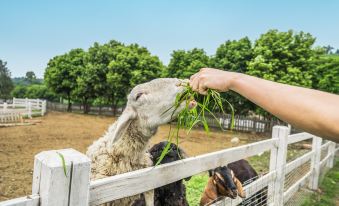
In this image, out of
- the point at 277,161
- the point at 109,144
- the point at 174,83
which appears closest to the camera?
the point at 174,83

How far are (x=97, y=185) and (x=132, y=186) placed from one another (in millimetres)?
275

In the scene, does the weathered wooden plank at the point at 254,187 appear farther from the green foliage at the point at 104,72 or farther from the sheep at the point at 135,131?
Answer: the green foliage at the point at 104,72

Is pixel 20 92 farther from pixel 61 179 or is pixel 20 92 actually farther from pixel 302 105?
pixel 302 105

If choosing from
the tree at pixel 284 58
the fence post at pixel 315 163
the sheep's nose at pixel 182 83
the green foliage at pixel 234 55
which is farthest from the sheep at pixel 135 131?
the green foliage at pixel 234 55

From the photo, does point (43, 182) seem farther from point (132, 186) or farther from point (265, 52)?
point (265, 52)

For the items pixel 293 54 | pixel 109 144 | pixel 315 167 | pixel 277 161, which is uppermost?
pixel 293 54

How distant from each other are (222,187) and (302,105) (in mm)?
2116

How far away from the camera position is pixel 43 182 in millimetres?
1187

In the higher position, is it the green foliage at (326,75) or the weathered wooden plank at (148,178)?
the green foliage at (326,75)

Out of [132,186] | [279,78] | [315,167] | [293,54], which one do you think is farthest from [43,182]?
[293,54]

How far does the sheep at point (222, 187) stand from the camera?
9.33ft

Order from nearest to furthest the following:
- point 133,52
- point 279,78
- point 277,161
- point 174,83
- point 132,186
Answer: point 132,186 < point 174,83 < point 277,161 < point 279,78 < point 133,52

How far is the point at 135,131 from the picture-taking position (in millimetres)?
2775

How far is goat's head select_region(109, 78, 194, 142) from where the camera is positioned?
251cm
